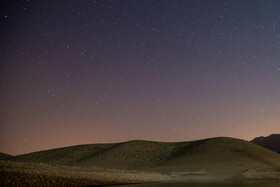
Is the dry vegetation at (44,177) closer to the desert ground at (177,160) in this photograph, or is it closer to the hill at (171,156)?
the desert ground at (177,160)

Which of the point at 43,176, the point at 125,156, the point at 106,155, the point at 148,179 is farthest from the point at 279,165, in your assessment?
the point at 43,176

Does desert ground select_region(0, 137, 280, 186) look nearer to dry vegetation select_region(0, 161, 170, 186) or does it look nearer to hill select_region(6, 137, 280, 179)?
hill select_region(6, 137, 280, 179)

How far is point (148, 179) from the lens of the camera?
→ 113ft

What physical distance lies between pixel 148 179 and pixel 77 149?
61383mm

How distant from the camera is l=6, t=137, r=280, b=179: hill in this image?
5869 cm

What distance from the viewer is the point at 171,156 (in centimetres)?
7238

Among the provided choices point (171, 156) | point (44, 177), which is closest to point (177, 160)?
point (171, 156)

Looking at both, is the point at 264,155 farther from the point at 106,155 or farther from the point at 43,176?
the point at 43,176

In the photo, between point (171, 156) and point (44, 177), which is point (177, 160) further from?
point (44, 177)

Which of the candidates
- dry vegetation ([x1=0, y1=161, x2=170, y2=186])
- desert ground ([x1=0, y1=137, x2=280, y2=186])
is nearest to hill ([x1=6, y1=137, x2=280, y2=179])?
desert ground ([x1=0, y1=137, x2=280, y2=186])

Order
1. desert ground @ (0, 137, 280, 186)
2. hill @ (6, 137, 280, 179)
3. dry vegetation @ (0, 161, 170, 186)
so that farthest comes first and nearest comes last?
1. hill @ (6, 137, 280, 179)
2. desert ground @ (0, 137, 280, 186)
3. dry vegetation @ (0, 161, 170, 186)

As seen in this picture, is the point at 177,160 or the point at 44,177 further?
the point at 177,160

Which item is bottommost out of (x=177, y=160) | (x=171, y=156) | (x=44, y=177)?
(x=44, y=177)

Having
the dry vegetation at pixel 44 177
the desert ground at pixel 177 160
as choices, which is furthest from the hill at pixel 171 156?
the dry vegetation at pixel 44 177
